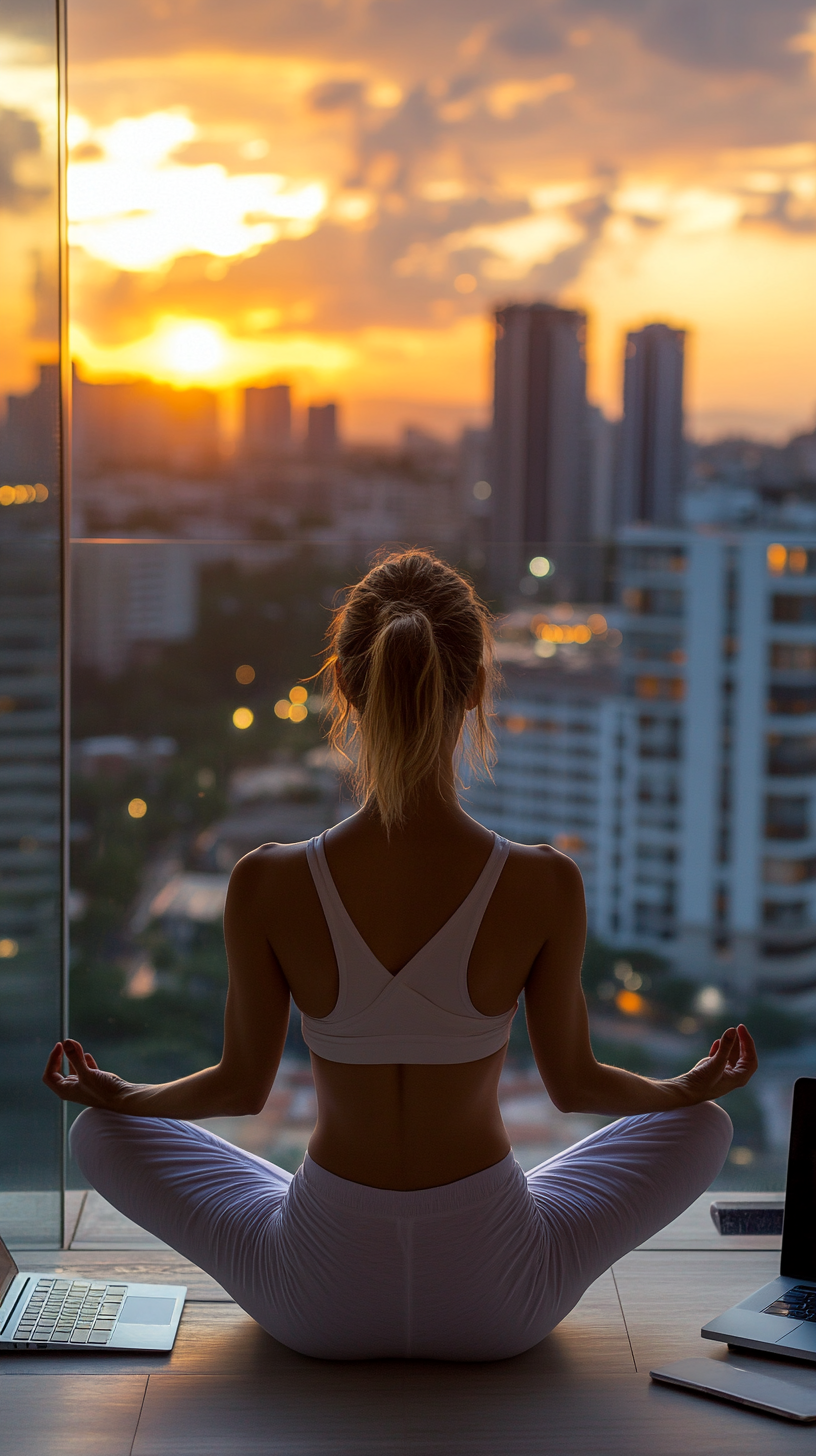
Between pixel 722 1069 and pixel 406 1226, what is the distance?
1.34ft

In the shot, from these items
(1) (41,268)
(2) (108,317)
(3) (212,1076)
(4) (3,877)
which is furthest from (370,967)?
(2) (108,317)

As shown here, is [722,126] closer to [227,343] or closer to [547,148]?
[547,148]

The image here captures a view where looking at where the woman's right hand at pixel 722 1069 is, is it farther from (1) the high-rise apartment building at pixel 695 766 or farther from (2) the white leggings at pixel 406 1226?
(1) the high-rise apartment building at pixel 695 766

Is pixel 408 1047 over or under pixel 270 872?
under

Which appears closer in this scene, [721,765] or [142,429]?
[142,429]

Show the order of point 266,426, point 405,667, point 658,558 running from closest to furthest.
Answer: point 405,667 < point 658,558 < point 266,426

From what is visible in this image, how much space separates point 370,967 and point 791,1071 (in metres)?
2.73

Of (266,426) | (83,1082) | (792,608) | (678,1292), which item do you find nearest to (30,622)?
(83,1082)

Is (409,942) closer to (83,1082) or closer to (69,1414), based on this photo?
(83,1082)

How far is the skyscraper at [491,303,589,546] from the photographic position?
5695mm

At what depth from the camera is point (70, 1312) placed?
143 centimetres

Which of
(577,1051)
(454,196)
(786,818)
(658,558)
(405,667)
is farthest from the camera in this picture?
(454,196)

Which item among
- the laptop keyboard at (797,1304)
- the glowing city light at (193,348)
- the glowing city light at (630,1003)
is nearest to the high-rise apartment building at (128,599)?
the laptop keyboard at (797,1304)

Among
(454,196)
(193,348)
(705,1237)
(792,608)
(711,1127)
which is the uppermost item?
(454,196)
